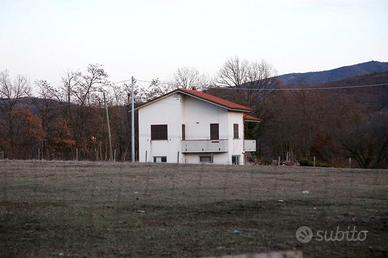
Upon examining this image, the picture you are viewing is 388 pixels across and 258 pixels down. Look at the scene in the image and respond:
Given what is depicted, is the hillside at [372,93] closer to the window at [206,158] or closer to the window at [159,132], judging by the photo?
the window at [206,158]

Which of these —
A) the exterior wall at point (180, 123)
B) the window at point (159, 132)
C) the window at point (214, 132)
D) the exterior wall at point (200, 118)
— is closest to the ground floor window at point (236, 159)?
the exterior wall at point (180, 123)

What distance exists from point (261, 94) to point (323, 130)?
46.5 feet

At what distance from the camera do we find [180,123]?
5688 cm

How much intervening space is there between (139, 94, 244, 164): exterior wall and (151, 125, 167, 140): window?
33 cm

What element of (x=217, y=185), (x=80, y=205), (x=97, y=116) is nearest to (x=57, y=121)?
(x=97, y=116)

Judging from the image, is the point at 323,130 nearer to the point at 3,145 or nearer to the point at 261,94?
the point at 261,94

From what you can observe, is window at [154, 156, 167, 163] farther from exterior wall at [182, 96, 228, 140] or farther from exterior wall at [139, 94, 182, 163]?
exterior wall at [182, 96, 228, 140]

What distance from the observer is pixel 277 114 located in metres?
78.5

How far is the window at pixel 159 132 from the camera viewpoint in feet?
188

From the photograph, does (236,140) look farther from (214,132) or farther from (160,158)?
(160,158)

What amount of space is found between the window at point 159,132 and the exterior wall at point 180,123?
1.07 ft

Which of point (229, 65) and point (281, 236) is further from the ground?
point (229, 65)

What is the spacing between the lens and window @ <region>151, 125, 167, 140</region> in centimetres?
5734

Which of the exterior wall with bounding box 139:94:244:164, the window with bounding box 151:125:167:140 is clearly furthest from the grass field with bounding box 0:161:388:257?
the window with bounding box 151:125:167:140
